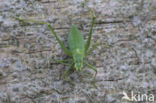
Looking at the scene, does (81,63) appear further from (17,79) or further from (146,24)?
(146,24)

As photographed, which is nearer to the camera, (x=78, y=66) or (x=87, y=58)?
(x=78, y=66)

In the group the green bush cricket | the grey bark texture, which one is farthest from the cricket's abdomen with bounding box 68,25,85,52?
the grey bark texture

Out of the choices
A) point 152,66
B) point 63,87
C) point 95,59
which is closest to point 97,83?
point 95,59

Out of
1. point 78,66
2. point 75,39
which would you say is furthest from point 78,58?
point 75,39

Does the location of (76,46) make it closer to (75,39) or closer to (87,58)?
(75,39)

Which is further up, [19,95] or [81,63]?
[81,63]

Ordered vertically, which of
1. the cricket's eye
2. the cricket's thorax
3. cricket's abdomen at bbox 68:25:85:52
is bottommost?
the cricket's eye

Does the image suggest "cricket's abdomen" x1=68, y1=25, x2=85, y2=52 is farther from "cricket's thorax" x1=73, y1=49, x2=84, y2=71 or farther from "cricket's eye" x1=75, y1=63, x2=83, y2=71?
"cricket's eye" x1=75, y1=63, x2=83, y2=71
